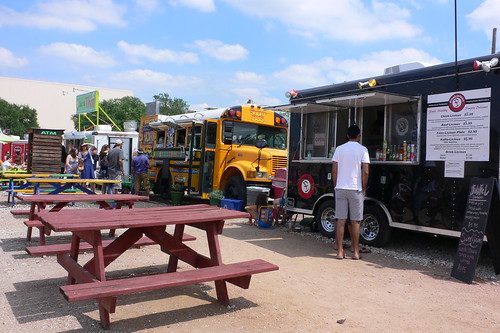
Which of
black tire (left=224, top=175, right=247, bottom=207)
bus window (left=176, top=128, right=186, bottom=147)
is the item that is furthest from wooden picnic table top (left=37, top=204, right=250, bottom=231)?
bus window (left=176, top=128, right=186, bottom=147)

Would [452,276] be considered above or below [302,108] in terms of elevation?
below

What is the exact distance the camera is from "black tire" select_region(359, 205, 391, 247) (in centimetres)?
735

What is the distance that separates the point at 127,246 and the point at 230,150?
7.47 metres

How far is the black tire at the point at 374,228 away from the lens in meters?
7.35

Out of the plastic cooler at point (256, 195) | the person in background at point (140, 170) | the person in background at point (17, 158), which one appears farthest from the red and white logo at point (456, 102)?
the person in background at point (17, 158)

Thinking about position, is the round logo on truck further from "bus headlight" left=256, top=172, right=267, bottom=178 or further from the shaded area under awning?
"bus headlight" left=256, top=172, right=267, bottom=178

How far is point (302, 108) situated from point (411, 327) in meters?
4.97

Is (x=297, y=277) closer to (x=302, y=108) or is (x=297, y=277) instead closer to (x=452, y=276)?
(x=452, y=276)

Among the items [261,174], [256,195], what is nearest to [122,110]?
[261,174]

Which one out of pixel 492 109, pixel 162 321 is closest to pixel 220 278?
pixel 162 321

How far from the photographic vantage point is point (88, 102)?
28.3 meters

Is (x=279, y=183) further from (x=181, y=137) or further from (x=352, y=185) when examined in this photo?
(x=181, y=137)

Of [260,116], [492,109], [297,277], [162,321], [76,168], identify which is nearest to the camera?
[162,321]

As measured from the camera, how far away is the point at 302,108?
27.7 ft
